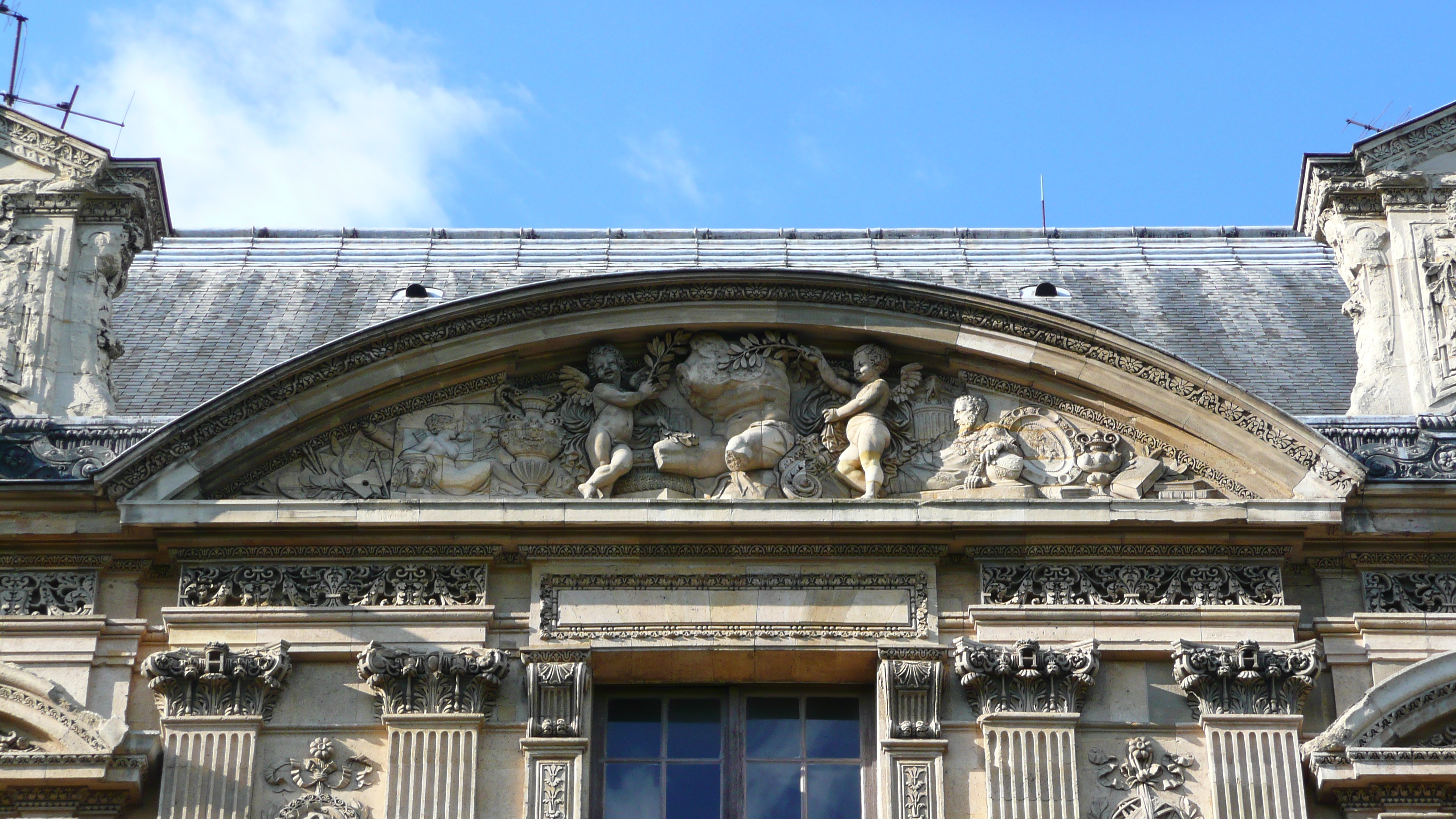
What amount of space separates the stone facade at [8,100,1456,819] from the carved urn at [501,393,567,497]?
25 millimetres

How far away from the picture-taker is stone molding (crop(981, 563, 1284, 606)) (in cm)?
1445

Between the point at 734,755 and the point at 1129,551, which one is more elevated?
the point at 1129,551

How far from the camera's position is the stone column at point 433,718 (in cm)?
1377

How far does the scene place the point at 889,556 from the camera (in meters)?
14.5

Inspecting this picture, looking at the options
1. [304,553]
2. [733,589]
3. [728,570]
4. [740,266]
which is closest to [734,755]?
[733,589]

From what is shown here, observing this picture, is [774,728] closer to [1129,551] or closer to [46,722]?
A: [1129,551]

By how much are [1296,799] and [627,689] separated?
13.2ft

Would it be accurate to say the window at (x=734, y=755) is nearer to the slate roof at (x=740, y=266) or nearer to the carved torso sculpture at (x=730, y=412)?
the carved torso sculpture at (x=730, y=412)

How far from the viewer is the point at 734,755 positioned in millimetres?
14352

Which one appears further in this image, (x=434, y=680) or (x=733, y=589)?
(x=733, y=589)

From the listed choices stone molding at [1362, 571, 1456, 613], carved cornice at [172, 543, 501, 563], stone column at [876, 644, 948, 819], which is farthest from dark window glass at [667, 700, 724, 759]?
stone molding at [1362, 571, 1456, 613]

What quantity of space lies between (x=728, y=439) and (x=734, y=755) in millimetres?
2061

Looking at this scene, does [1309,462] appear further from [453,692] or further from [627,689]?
[453,692]

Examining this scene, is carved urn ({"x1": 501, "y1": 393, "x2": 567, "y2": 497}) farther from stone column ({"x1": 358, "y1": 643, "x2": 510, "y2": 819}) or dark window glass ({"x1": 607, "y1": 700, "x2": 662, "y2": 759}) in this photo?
dark window glass ({"x1": 607, "y1": 700, "x2": 662, "y2": 759})
